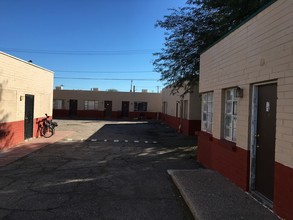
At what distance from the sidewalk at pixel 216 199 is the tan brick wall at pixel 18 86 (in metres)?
8.27

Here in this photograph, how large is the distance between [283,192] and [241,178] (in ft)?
6.47

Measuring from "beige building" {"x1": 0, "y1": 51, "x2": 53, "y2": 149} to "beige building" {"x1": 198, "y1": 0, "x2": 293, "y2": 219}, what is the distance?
8352 mm

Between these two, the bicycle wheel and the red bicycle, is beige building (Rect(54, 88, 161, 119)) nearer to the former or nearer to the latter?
the bicycle wheel

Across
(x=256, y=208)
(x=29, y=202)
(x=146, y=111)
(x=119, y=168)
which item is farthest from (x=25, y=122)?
(x=146, y=111)

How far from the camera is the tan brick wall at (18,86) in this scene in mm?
12914

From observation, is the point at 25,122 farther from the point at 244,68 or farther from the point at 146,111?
the point at 146,111

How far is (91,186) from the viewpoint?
758cm

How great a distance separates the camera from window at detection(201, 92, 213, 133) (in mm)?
10508

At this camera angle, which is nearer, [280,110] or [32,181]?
[280,110]

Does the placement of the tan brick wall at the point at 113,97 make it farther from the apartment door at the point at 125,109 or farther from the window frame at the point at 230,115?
the window frame at the point at 230,115

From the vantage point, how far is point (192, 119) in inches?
875

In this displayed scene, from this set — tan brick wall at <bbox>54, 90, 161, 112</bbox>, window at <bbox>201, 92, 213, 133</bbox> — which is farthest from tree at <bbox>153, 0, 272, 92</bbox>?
tan brick wall at <bbox>54, 90, 161, 112</bbox>

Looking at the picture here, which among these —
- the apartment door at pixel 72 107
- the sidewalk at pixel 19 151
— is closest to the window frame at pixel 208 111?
the sidewalk at pixel 19 151

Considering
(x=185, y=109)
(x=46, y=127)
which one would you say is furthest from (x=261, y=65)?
(x=185, y=109)
